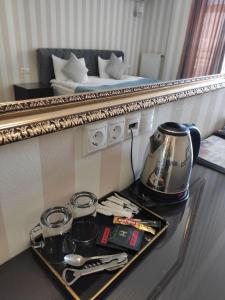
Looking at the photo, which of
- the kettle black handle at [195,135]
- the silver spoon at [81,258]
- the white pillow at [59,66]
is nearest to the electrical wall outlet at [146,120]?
the kettle black handle at [195,135]

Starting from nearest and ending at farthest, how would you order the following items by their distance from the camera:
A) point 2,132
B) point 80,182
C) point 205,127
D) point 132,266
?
point 2,132
point 132,266
point 80,182
point 205,127

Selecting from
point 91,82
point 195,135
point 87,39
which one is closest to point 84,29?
point 87,39

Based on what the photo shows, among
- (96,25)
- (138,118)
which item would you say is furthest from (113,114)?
(96,25)

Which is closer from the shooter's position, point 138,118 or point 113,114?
point 113,114

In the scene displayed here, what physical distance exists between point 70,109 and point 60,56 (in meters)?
0.16

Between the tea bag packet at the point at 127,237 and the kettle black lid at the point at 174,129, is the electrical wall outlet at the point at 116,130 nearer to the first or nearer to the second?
the kettle black lid at the point at 174,129

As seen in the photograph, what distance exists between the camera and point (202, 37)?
34.2 inches

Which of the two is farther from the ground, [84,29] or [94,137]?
[84,29]

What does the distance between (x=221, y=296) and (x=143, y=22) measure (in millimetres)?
764

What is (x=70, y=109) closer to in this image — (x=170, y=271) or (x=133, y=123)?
(x=133, y=123)

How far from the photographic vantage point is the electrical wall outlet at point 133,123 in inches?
26.3

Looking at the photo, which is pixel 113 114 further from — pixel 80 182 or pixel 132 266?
pixel 132 266

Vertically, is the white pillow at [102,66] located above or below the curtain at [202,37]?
below

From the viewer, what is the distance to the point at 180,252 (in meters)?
0.57
